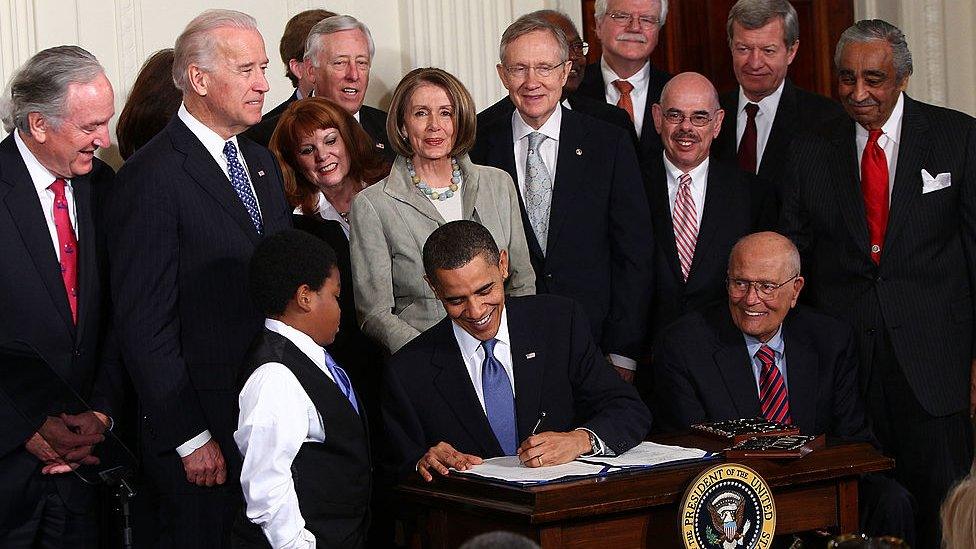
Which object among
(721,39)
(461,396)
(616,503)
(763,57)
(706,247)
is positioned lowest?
(616,503)

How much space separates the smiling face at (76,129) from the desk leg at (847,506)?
2.21 m

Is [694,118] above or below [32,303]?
above

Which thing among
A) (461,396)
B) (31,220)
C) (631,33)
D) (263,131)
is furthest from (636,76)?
(31,220)

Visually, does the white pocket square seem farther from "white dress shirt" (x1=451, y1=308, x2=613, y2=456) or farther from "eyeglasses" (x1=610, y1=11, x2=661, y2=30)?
"white dress shirt" (x1=451, y1=308, x2=613, y2=456)

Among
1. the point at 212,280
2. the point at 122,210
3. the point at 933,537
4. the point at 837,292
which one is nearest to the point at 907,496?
the point at 933,537

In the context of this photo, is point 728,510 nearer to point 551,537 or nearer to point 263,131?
point 551,537

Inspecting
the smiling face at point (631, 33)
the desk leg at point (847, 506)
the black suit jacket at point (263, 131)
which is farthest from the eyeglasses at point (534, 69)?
the desk leg at point (847, 506)

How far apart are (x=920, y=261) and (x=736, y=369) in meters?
0.78

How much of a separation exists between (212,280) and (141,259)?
0.20 m

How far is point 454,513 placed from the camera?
142 inches

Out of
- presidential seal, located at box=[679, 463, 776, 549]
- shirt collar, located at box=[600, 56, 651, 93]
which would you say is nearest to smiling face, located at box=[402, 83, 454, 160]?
shirt collar, located at box=[600, 56, 651, 93]

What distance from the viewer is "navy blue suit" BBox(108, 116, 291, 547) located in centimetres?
385

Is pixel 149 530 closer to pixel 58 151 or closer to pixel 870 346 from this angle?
pixel 58 151

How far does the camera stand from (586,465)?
364cm
